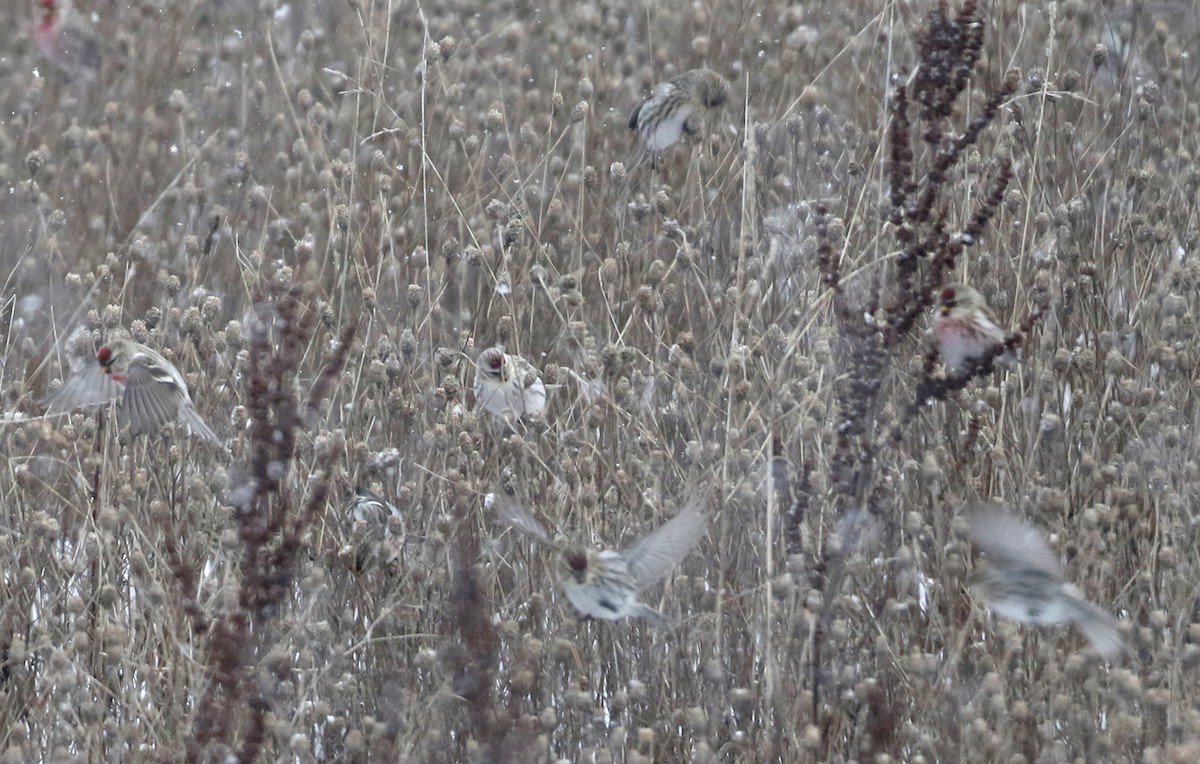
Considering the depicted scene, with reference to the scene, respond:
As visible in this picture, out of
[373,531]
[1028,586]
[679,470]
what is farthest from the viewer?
[679,470]

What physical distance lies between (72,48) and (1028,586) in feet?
20.2

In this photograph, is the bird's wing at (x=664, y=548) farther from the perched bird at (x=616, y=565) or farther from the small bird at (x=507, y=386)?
the small bird at (x=507, y=386)

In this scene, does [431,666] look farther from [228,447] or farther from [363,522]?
[228,447]

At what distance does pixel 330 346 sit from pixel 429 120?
1.74m

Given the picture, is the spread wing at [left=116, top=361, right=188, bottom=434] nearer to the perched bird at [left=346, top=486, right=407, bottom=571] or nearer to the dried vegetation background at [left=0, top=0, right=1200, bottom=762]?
the dried vegetation background at [left=0, top=0, right=1200, bottom=762]

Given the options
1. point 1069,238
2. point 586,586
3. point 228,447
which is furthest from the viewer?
point 1069,238

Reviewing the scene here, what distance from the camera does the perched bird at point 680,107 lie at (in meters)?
5.38

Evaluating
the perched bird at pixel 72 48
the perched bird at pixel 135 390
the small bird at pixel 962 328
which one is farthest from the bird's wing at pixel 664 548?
the perched bird at pixel 72 48

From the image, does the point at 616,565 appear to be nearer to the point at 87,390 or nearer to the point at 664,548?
the point at 664,548

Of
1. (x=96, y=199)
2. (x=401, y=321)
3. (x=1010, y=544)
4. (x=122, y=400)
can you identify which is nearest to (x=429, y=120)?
(x=401, y=321)

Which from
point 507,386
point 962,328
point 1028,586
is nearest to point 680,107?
point 507,386

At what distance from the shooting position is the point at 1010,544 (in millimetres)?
3090

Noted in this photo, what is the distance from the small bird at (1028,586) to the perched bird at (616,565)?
0.58 meters

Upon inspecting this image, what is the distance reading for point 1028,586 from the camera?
3.04 m
